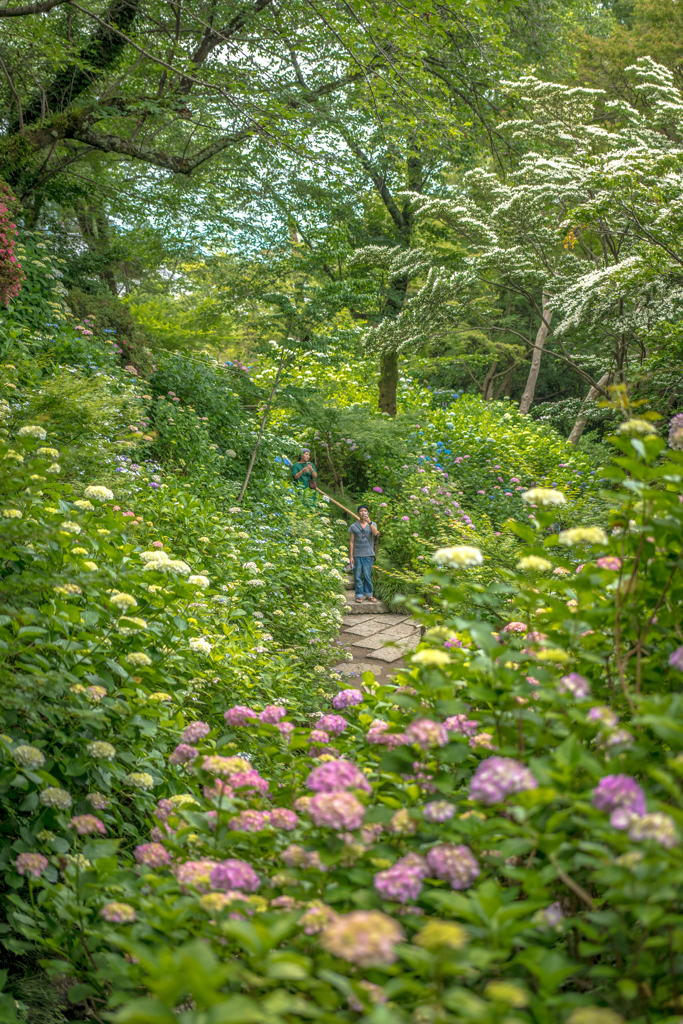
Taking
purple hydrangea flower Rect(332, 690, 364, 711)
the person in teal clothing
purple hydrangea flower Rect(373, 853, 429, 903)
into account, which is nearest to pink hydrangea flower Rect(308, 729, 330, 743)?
purple hydrangea flower Rect(332, 690, 364, 711)

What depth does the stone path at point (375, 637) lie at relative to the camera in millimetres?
5605

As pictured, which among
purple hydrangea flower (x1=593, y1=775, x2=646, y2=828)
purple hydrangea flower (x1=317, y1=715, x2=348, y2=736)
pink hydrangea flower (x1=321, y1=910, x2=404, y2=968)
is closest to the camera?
pink hydrangea flower (x1=321, y1=910, x2=404, y2=968)

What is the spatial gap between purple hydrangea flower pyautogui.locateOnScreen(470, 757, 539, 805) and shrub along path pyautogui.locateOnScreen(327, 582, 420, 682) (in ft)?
12.9

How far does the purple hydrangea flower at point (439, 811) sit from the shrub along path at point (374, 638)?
12.7ft

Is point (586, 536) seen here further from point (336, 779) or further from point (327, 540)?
point (327, 540)

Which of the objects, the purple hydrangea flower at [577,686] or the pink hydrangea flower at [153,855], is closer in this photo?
the purple hydrangea flower at [577,686]

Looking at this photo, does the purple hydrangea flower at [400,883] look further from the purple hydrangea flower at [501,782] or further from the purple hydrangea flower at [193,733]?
the purple hydrangea flower at [193,733]

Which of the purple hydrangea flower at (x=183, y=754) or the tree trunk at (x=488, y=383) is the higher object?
the tree trunk at (x=488, y=383)

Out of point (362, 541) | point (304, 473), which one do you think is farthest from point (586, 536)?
point (304, 473)

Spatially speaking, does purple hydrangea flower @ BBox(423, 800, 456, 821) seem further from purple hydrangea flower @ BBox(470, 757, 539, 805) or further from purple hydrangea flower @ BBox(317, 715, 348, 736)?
purple hydrangea flower @ BBox(317, 715, 348, 736)

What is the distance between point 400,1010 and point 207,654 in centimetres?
177

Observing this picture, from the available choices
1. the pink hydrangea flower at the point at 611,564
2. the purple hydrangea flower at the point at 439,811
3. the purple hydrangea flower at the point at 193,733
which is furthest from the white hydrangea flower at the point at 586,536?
the purple hydrangea flower at the point at 193,733

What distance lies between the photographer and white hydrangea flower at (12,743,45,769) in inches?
65.4

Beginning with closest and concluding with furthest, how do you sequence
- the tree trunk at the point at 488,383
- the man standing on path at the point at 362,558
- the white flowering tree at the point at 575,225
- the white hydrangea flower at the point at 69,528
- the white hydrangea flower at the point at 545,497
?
the white hydrangea flower at the point at 545,497
the white hydrangea flower at the point at 69,528
the white flowering tree at the point at 575,225
the man standing on path at the point at 362,558
the tree trunk at the point at 488,383
